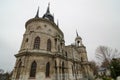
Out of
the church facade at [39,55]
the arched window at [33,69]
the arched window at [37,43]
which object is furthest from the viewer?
the arched window at [37,43]

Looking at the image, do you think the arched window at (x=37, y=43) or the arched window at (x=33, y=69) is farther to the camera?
the arched window at (x=37, y=43)

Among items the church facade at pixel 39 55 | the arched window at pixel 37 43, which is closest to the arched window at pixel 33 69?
the church facade at pixel 39 55

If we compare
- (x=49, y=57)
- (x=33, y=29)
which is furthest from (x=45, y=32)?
(x=49, y=57)

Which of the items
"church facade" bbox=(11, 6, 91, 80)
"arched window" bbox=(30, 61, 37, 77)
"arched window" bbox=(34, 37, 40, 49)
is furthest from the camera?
"arched window" bbox=(34, 37, 40, 49)

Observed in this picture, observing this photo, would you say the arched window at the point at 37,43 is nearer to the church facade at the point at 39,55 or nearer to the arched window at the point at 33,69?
the church facade at the point at 39,55

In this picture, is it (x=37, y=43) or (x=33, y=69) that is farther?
(x=37, y=43)

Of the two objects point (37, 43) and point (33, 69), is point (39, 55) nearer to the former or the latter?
point (33, 69)

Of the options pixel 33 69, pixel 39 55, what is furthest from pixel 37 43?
pixel 33 69

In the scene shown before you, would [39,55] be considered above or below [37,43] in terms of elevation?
below

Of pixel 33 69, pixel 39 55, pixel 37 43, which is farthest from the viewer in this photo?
pixel 37 43

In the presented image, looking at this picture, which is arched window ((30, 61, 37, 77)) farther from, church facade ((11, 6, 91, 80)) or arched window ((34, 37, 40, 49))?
arched window ((34, 37, 40, 49))

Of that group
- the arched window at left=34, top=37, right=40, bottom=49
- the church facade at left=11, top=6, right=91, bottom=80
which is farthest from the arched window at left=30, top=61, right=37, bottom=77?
the arched window at left=34, top=37, right=40, bottom=49

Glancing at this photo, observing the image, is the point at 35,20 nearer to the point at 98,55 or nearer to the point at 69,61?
the point at 69,61

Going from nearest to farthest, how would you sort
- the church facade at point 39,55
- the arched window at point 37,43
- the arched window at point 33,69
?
the arched window at point 33,69 → the church facade at point 39,55 → the arched window at point 37,43
